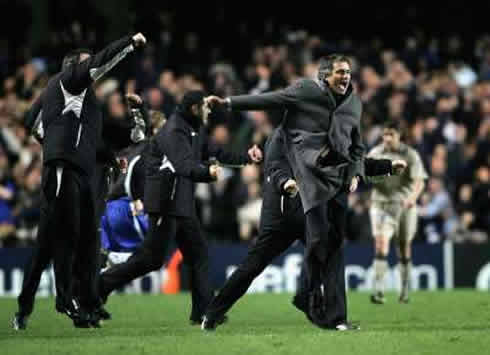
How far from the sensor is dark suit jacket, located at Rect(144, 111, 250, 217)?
14258mm

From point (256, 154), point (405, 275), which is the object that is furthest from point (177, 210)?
point (405, 275)

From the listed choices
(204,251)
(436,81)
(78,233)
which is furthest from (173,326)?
(436,81)

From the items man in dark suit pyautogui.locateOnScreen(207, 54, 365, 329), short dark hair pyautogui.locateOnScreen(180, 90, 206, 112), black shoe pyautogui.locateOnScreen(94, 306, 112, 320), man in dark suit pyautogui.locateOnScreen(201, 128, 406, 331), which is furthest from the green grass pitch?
short dark hair pyautogui.locateOnScreen(180, 90, 206, 112)

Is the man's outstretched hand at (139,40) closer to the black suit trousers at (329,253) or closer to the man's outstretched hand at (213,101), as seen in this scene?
the man's outstretched hand at (213,101)

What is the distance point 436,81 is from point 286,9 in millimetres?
3793

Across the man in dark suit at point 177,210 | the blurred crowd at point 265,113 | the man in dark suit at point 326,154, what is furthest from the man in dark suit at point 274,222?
the blurred crowd at point 265,113

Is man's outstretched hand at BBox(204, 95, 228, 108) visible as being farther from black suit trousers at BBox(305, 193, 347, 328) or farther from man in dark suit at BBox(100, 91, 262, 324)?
man in dark suit at BBox(100, 91, 262, 324)

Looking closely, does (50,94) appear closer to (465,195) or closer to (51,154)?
(51,154)

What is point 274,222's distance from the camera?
41.5 feet

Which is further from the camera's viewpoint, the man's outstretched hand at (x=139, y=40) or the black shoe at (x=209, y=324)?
the black shoe at (x=209, y=324)

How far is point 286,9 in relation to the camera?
2922 cm

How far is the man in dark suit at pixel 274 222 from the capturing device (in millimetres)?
12625

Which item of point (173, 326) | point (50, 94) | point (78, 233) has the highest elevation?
point (50, 94)

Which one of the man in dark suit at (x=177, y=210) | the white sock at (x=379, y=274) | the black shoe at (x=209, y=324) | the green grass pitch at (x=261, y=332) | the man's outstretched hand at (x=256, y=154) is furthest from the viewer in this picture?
the white sock at (x=379, y=274)
